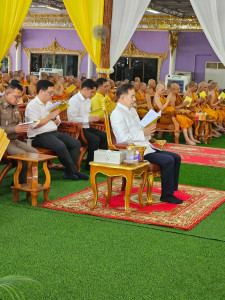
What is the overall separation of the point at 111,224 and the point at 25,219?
2.34 ft

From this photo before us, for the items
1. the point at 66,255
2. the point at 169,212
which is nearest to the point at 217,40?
the point at 169,212

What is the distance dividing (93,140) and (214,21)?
2647mm

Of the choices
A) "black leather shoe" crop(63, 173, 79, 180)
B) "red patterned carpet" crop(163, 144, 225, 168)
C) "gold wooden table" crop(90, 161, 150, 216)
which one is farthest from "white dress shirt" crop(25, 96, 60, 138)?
"red patterned carpet" crop(163, 144, 225, 168)

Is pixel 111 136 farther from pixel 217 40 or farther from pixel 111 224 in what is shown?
pixel 217 40

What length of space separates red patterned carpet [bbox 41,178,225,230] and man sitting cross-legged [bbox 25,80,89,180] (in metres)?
0.52

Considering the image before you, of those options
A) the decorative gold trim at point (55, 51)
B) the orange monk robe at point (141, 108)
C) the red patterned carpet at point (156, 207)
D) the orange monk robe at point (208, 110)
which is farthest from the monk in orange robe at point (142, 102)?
the decorative gold trim at point (55, 51)

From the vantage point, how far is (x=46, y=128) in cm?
566

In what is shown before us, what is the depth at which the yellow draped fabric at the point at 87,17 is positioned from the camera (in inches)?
320

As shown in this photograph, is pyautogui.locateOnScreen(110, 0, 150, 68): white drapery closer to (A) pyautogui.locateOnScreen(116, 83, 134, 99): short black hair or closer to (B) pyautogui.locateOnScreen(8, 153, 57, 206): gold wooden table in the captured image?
(A) pyautogui.locateOnScreen(116, 83, 134, 99): short black hair

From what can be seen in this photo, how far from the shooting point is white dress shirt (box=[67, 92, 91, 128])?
6.36m

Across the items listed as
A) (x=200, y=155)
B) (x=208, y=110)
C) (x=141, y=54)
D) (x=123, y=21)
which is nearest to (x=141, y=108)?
(x=208, y=110)

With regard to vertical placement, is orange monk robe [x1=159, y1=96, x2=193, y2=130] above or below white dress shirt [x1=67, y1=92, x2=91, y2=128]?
below

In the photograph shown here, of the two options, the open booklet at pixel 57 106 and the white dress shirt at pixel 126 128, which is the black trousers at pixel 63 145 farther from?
the white dress shirt at pixel 126 128

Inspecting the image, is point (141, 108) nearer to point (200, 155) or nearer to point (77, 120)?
point (200, 155)
